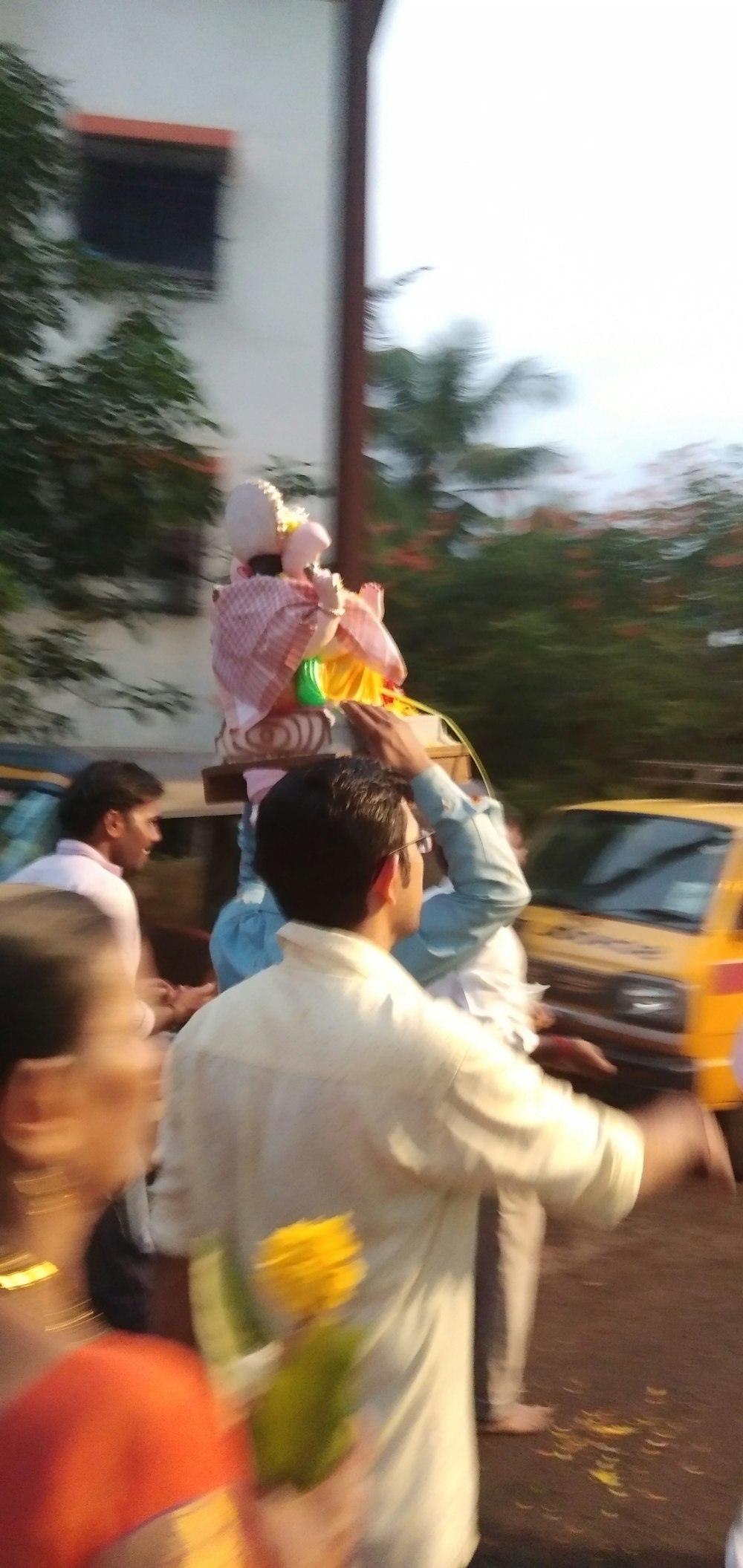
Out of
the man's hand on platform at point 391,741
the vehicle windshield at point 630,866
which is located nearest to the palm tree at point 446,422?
the vehicle windshield at point 630,866

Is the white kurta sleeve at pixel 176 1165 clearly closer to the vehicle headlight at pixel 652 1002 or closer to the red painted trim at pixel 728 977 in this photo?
the vehicle headlight at pixel 652 1002

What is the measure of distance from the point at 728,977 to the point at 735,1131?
687 millimetres

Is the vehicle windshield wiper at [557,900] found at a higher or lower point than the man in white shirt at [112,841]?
lower

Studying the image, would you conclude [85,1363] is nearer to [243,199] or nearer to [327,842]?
[327,842]

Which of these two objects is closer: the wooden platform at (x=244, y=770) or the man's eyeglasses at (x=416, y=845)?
the man's eyeglasses at (x=416, y=845)

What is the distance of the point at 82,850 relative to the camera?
3.75 m

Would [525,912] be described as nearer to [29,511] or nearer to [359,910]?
[29,511]

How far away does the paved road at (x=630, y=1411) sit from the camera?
333 cm

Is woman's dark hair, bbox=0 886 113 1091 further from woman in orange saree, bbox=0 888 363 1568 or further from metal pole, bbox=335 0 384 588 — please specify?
metal pole, bbox=335 0 384 588

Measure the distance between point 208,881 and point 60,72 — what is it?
661cm

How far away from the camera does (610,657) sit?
10.2 meters

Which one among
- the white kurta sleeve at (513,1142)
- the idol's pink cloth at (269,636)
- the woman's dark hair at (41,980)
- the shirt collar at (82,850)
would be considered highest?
the idol's pink cloth at (269,636)

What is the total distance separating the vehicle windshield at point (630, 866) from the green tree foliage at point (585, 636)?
3.08m

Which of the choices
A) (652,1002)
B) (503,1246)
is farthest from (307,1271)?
(652,1002)
